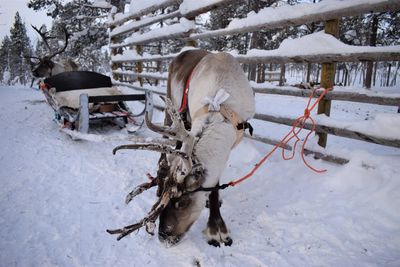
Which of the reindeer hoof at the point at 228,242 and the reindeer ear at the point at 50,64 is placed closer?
the reindeer hoof at the point at 228,242

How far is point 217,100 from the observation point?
2.28m

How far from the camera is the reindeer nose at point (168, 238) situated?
7.16ft

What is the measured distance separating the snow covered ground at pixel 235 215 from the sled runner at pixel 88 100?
1.27 m

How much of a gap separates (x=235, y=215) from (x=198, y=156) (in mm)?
995

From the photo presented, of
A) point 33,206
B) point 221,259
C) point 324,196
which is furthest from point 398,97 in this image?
point 33,206

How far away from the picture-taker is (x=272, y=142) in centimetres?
398

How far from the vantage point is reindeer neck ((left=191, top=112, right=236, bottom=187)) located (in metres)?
2.09

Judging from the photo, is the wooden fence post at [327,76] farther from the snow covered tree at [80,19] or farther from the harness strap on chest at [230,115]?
the snow covered tree at [80,19]

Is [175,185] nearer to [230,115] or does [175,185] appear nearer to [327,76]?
[230,115]

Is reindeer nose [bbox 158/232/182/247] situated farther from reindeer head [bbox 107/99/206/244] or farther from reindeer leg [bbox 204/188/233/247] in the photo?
reindeer leg [bbox 204/188/233/247]

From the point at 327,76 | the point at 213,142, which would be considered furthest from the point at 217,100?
the point at 327,76

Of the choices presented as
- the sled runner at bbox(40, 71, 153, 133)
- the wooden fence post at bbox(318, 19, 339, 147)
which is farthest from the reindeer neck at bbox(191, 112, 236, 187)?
the sled runner at bbox(40, 71, 153, 133)

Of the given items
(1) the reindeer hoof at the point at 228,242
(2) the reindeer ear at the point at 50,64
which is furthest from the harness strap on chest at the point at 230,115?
(2) the reindeer ear at the point at 50,64

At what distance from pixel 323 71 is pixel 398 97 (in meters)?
0.89
